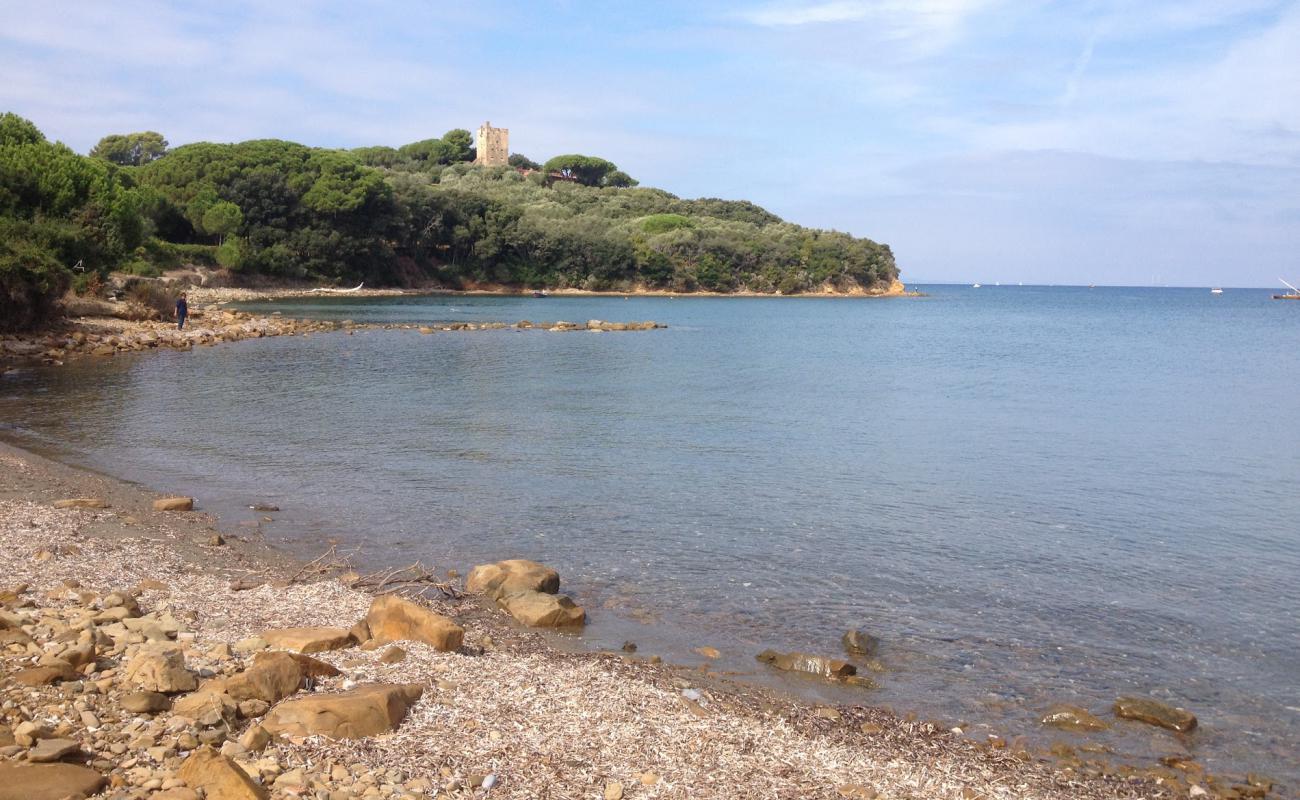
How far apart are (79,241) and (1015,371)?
35.8 meters

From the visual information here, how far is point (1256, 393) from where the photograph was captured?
102 ft

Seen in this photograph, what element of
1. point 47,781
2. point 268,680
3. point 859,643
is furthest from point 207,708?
point 859,643

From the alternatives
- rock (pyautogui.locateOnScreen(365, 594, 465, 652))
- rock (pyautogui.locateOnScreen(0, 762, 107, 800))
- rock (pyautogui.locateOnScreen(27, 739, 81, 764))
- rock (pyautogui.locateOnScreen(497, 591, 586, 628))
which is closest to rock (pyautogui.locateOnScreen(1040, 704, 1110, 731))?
rock (pyautogui.locateOnScreen(497, 591, 586, 628))

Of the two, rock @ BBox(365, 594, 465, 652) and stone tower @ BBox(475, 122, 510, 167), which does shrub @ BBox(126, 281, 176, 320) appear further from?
stone tower @ BBox(475, 122, 510, 167)

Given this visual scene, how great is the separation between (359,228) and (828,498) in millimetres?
86122

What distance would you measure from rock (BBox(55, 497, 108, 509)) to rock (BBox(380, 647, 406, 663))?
7196 mm

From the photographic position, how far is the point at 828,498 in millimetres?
14812

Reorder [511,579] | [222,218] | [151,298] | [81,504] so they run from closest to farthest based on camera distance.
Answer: [511,579], [81,504], [151,298], [222,218]

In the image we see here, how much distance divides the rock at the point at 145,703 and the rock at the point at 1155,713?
6.94 meters

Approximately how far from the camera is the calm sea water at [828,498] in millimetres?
8805

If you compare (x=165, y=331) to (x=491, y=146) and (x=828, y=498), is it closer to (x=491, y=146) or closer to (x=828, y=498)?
(x=828, y=498)

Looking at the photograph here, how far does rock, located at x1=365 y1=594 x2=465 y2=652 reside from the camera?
25.5 feet

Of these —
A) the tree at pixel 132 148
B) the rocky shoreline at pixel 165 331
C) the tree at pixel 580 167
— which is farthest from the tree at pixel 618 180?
the rocky shoreline at pixel 165 331

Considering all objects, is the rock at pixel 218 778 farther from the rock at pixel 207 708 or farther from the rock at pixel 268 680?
the rock at pixel 268 680
